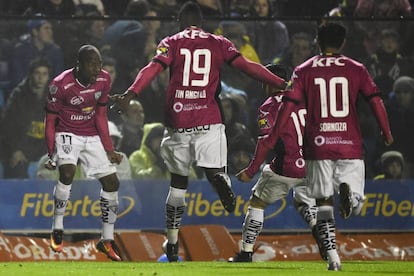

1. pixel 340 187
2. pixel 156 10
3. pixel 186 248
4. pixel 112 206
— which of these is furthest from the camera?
pixel 156 10

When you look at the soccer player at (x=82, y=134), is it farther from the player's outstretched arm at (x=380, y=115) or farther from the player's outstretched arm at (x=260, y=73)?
the player's outstretched arm at (x=380, y=115)

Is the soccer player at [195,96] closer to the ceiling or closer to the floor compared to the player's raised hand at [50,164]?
closer to the ceiling

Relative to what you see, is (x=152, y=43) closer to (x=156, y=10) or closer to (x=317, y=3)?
(x=156, y=10)

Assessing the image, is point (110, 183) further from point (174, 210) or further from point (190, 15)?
point (190, 15)

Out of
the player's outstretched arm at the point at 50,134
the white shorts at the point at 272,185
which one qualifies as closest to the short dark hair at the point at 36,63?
the player's outstretched arm at the point at 50,134

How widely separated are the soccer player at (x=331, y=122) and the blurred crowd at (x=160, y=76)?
13.8ft

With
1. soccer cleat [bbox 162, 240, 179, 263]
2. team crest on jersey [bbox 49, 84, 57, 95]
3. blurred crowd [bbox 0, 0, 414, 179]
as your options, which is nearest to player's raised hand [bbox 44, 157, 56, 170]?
team crest on jersey [bbox 49, 84, 57, 95]

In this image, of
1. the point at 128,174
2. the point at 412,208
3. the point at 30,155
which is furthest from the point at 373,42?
the point at 30,155

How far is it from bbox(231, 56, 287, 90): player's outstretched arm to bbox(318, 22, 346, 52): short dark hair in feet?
3.52

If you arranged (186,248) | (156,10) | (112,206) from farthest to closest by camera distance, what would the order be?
(156,10), (186,248), (112,206)

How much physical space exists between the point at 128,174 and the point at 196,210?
3.00 ft

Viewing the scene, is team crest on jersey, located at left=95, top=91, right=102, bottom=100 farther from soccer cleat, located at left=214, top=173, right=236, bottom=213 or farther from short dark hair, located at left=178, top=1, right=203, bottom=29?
soccer cleat, located at left=214, top=173, right=236, bottom=213

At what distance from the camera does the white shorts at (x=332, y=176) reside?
10.5 meters

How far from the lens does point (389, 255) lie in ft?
49.0
